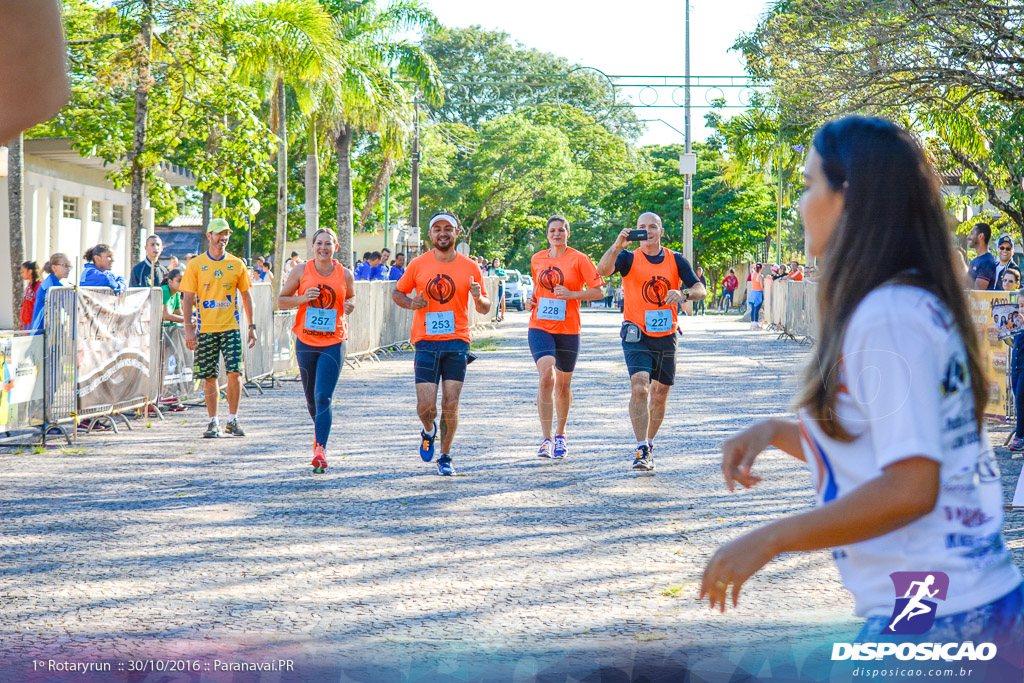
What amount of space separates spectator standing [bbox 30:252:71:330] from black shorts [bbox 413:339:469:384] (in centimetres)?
385

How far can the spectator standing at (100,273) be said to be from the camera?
12.0 metres

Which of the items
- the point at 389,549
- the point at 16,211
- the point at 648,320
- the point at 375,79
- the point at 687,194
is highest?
the point at 375,79

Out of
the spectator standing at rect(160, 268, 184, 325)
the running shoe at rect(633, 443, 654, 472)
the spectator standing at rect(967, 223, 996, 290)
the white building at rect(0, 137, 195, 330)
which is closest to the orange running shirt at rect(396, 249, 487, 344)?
the running shoe at rect(633, 443, 654, 472)

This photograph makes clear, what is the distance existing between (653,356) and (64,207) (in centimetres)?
2740

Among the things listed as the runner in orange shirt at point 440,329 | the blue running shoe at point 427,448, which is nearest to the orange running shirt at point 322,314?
the runner in orange shirt at point 440,329

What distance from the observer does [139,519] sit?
7109mm

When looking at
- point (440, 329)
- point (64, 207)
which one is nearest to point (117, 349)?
point (440, 329)

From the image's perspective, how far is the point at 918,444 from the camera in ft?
5.43

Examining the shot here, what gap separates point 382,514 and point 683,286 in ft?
11.2

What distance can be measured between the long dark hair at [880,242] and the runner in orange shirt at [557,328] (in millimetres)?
7711

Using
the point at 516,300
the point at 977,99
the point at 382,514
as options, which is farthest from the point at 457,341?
the point at 516,300

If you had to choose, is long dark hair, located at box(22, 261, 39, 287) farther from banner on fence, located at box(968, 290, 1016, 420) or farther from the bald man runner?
banner on fence, located at box(968, 290, 1016, 420)

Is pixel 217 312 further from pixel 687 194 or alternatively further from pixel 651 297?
pixel 687 194

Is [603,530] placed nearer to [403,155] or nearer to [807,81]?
[807,81]
